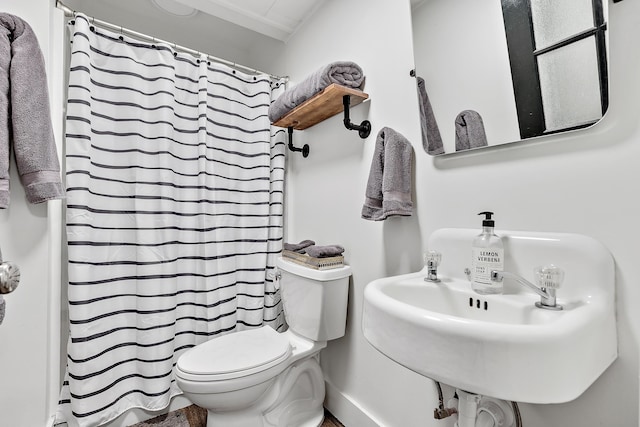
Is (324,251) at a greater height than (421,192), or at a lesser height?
lesser

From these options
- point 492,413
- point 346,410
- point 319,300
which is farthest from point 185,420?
point 492,413

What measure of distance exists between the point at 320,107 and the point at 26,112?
3.65 ft

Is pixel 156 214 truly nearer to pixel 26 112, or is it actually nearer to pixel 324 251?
pixel 26 112

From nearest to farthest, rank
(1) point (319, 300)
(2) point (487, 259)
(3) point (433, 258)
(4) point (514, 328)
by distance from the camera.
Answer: (4) point (514, 328) < (2) point (487, 259) < (3) point (433, 258) < (1) point (319, 300)

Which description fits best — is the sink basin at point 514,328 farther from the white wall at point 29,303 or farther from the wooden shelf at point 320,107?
the white wall at point 29,303

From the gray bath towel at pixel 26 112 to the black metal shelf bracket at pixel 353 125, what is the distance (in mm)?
1149

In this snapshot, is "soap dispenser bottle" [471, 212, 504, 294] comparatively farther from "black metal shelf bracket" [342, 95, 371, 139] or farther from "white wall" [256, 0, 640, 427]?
"black metal shelf bracket" [342, 95, 371, 139]

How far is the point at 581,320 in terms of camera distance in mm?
569

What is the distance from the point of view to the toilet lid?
3.73ft

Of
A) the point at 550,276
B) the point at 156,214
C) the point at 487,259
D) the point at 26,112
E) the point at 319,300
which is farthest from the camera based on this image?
the point at 156,214

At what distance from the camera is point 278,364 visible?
122cm

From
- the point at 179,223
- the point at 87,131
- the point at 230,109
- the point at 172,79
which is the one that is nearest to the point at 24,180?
the point at 87,131

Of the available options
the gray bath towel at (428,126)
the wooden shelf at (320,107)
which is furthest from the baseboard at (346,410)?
the wooden shelf at (320,107)

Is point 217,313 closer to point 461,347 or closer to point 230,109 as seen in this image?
point 230,109
